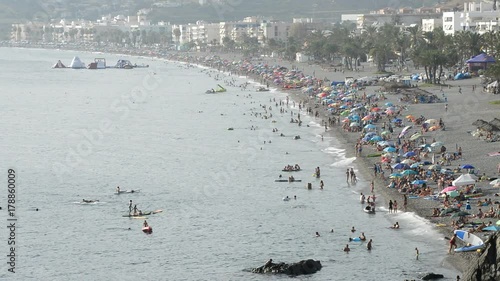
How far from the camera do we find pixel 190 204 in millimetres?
48375

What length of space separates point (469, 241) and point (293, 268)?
681 centimetres

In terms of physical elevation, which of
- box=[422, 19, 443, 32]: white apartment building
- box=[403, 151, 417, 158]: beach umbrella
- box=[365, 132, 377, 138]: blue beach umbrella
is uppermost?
box=[422, 19, 443, 32]: white apartment building

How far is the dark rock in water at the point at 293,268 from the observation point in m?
35.2

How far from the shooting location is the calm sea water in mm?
37188

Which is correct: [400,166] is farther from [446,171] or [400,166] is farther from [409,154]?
[446,171]

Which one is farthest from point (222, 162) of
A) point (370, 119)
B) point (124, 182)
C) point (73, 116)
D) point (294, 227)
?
point (73, 116)

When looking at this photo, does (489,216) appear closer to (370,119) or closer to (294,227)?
(294,227)

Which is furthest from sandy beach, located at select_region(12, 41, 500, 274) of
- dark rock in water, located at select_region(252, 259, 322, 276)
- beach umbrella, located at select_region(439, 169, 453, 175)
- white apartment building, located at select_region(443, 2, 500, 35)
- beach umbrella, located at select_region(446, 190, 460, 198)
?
white apartment building, located at select_region(443, 2, 500, 35)

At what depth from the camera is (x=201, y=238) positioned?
41.4 metres

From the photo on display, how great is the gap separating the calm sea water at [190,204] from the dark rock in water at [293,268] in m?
0.44

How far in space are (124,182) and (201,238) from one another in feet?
47.3

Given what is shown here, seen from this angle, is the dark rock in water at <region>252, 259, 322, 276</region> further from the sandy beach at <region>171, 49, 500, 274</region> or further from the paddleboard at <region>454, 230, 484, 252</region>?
the paddleboard at <region>454, 230, 484, 252</region>

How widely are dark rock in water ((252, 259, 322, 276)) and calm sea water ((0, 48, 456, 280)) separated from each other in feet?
1.44

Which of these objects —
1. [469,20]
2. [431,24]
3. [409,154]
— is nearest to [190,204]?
[409,154]
